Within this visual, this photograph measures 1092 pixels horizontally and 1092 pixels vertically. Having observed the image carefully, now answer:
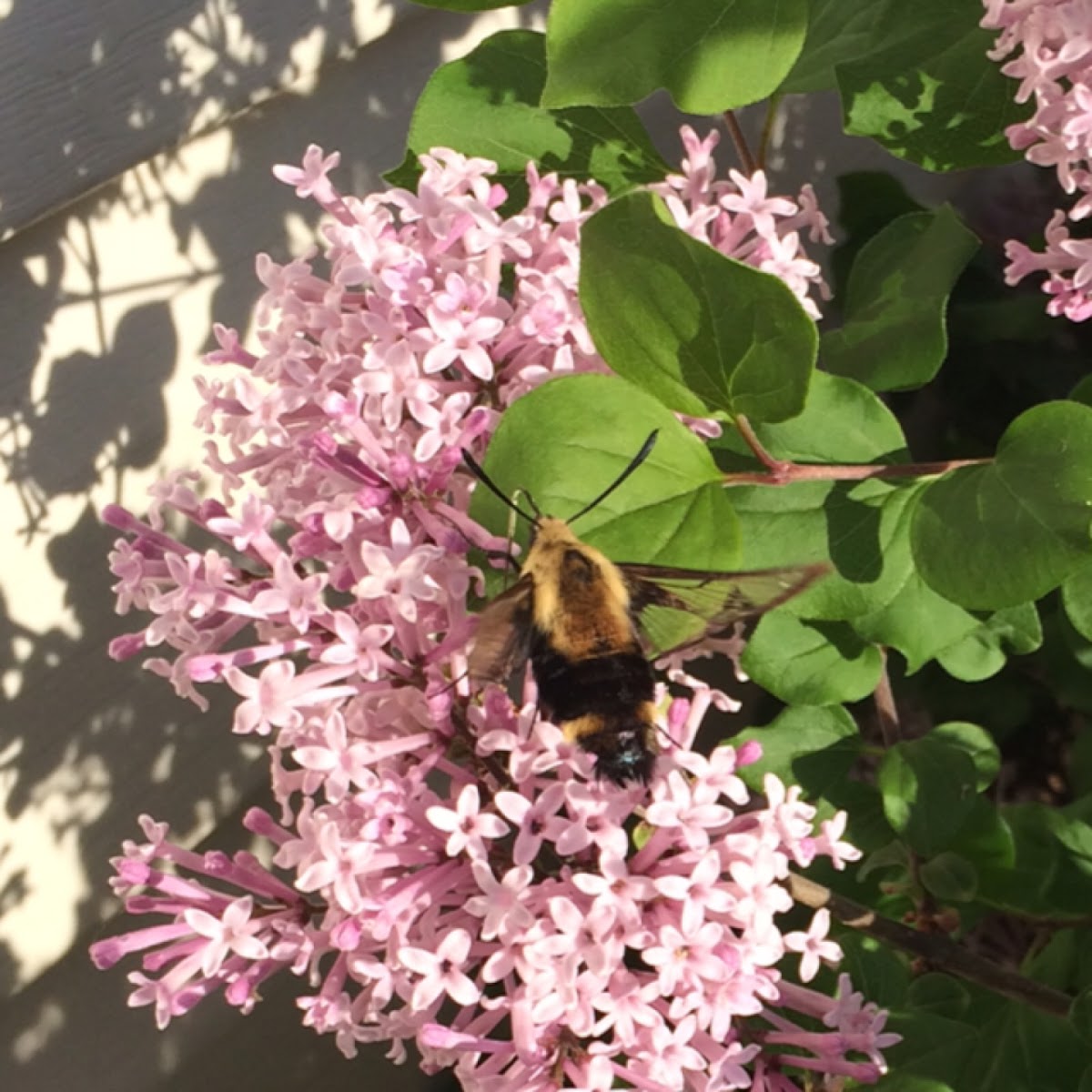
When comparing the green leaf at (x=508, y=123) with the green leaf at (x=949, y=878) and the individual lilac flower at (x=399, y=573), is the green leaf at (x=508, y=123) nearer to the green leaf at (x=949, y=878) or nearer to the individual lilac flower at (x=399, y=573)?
the individual lilac flower at (x=399, y=573)

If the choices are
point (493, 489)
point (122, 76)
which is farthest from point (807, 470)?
point (122, 76)

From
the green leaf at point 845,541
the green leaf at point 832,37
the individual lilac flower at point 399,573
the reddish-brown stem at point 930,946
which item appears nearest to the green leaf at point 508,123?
the green leaf at point 832,37

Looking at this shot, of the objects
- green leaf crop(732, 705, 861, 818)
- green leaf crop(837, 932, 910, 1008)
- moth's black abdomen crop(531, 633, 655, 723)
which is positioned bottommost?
green leaf crop(837, 932, 910, 1008)

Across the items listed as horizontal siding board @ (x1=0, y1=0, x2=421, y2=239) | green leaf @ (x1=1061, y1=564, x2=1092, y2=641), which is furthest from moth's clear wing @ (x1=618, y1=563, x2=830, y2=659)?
horizontal siding board @ (x1=0, y1=0, x2=421, y2=239)

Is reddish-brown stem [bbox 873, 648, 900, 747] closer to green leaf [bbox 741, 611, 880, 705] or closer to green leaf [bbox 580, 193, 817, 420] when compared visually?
green leaf [bbox 741, 611, 880, 705]

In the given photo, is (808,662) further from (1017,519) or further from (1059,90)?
(1059,90)

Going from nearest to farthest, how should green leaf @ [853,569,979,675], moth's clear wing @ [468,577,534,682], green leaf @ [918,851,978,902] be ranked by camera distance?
moth's clear wing @ [468,577,534,682]
green leaf @ [853,569,979,675]
green leaf @ [918,851,978,902]
